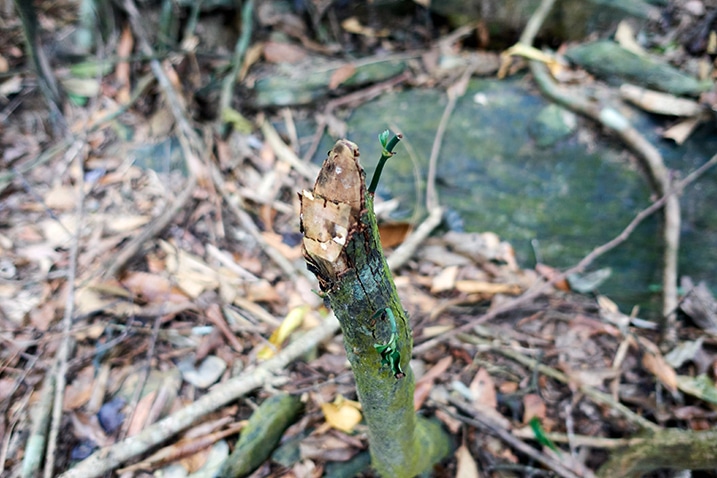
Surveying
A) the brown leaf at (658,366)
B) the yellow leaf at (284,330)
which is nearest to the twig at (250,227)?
the yellow leaf at (284,330)

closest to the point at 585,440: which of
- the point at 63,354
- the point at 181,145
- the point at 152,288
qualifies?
the point at 152,288

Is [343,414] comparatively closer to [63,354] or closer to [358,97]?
[63,354]

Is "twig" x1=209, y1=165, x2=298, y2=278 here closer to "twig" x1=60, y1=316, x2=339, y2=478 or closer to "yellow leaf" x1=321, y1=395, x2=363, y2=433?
"twig" x1=60, y1=316, x2=339, y2=478

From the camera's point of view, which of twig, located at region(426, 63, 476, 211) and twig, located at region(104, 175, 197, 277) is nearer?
twig, located at region(104, 175, 197, 277)

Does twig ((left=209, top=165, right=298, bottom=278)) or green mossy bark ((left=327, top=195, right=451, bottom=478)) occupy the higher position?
green mossy bark ((left=327, top=195, right=451, bottom=478))

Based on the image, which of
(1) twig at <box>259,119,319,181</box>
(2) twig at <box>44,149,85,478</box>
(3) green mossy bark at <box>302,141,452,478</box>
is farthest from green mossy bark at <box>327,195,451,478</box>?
(1) twig at <box>259,119,319,181</box>

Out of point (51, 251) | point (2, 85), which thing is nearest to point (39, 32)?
point (2, 85)

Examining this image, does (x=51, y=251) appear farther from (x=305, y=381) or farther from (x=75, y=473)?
(x=305, y=381)

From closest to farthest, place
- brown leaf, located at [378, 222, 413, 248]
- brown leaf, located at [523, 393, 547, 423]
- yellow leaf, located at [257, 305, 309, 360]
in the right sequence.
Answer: brown leaf, located at [523, 393, 547, 423]
yellow leaf, located at [257, 305, 309, 360]
brown leaf, located at [378, 222, 413, 248]
